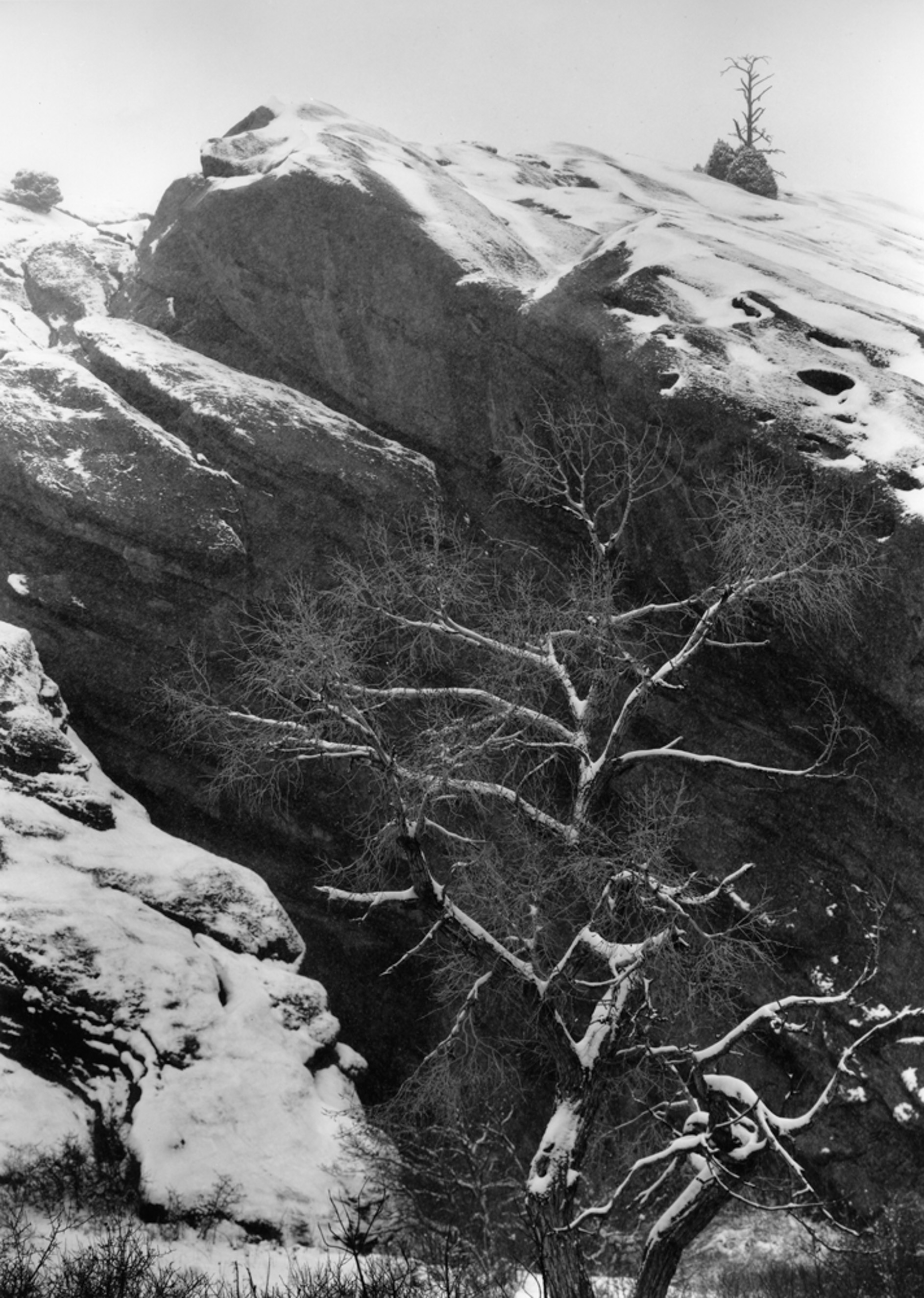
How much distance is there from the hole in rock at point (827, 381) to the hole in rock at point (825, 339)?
0.68 metres

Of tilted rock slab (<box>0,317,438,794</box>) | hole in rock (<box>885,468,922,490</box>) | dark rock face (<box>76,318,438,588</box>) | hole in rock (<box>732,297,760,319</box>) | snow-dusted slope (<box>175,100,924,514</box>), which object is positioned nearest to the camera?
hole in rock (<box>885,468,922,490</box>)

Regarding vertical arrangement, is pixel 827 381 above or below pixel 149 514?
above

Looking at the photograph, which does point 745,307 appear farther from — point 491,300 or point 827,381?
point 491,300

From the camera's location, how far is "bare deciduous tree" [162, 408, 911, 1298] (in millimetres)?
7230

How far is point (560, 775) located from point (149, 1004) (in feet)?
17.9

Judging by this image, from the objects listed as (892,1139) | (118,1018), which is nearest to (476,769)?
(118,1018)

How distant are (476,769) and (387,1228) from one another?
4030 mm

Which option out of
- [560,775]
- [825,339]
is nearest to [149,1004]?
[560,775]

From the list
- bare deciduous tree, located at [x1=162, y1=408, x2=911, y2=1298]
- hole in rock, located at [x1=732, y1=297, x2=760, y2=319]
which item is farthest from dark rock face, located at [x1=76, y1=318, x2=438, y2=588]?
hole in rock, located at [x1=732, y1=297, x2=760, y2=319]

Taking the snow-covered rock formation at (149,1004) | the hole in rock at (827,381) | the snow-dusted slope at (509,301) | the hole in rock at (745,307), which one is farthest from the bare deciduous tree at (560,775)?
the hole in rock at (745,307)

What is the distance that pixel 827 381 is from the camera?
11.6 metres

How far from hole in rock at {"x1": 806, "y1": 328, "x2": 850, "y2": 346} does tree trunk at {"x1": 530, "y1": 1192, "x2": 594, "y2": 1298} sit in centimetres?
1002

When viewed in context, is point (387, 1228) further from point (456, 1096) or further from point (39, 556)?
point (39, 556)

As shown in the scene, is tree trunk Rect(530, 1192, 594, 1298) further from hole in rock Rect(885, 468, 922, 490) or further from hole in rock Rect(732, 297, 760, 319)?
hole in rock Rect(732, 297, 760, 319)
